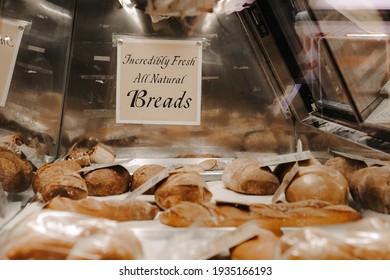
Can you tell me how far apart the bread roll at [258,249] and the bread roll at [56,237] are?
21 centimetres

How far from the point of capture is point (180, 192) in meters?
1.02

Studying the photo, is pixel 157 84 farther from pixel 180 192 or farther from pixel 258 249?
pixel 258 249

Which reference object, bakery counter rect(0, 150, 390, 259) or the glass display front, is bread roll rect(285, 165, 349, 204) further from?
the glass display front

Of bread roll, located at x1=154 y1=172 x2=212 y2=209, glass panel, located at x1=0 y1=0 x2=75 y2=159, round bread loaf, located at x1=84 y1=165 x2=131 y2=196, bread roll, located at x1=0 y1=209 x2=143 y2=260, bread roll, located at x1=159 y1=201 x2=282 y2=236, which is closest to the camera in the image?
bread roll, located at x1=0 y1=209 x2=143 y2=260

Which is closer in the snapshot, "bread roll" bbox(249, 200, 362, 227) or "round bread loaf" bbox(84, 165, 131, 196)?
"bread roll" bbox(249, 200, 362, 227)

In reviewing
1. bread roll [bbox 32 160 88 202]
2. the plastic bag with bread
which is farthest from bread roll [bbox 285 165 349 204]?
bread roll [bbox 32 160 88 202]

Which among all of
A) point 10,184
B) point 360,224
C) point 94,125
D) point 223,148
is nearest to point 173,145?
point 223,148

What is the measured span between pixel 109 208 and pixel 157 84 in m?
0.41

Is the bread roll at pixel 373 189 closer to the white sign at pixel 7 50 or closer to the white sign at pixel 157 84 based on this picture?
the white sign at pixel 157 84

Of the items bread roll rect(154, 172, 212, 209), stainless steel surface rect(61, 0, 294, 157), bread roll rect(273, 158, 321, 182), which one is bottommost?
bread roll rect(154, 172, 212, 209)

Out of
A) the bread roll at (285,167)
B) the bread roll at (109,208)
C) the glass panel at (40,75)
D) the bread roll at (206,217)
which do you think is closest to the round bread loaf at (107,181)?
the bread roll at (109,208)

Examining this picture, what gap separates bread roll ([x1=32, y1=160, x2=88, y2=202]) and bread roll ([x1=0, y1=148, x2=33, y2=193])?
48mm

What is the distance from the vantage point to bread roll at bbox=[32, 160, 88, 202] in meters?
1.02
